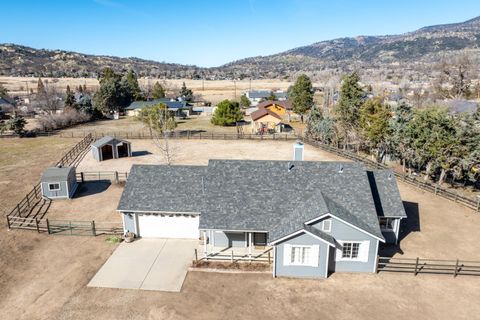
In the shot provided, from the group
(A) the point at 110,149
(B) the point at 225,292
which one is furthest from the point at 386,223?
(A) the point at 110,149

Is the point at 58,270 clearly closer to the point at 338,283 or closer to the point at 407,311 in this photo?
the point at 338,283

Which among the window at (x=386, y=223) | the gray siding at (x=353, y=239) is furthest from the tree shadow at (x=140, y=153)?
the window at (x=386, y=223)

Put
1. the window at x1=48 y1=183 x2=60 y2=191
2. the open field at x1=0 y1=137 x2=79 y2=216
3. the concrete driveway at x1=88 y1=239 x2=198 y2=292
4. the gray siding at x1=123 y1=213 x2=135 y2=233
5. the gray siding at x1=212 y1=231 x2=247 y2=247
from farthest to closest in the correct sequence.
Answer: the open field at x1=0 y1=137 x2=79 y2=216 → the window at x1=48 y1=183 x2=60 y2=191 → the gray siding at x1=123 y1=213 x2=135 y2=233 → the gray siding at x1=212 y1=231 x2=247 y2=247 → the concrete driveway at x1=88 y1=239 x2=198 y2=292

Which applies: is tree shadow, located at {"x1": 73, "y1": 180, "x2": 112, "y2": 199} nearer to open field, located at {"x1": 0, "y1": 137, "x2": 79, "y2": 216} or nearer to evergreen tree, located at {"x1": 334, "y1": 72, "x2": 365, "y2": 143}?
open field, located at {"x1": 0, "y1": 137, "x2": 79, "y2": 216}

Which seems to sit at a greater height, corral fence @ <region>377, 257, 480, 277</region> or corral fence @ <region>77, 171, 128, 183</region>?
corral fence @ <region>77, 171, 128, 183</region>

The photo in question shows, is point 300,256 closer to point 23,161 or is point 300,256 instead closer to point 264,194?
point 264,194

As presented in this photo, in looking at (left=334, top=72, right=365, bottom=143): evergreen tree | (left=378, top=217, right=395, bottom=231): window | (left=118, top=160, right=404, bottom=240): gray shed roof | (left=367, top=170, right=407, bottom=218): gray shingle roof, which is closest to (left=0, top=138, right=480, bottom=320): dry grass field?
(left=378, top=217, right=395, bottom=231): window

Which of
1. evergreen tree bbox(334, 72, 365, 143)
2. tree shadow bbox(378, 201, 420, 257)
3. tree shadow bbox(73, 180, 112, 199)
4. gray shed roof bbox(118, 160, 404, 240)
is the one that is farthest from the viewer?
evergreen tree bbox(334, 72, 365, 143)

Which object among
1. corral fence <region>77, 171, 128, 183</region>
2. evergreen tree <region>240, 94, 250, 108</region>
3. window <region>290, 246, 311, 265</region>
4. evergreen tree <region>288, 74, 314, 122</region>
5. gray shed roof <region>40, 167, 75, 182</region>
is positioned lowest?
corral fence <region>77, 171, 128, 183</region>
